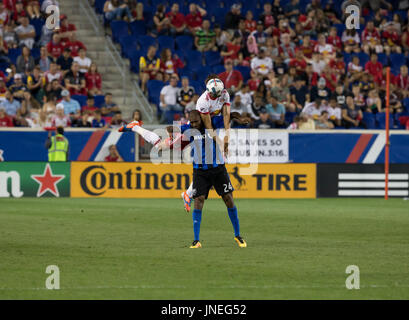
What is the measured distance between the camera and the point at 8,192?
2347 cm

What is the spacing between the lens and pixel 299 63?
1128 inches

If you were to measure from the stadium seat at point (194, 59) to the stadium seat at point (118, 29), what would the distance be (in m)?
2.42

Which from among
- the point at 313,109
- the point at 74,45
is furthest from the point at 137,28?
the point at 313,109

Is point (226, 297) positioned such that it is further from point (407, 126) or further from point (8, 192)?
point (407, 126)

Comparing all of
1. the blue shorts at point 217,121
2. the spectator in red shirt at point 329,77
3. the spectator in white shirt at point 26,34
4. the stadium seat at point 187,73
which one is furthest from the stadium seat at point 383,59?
the blue shorts at point 217,121

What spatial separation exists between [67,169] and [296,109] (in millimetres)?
8385

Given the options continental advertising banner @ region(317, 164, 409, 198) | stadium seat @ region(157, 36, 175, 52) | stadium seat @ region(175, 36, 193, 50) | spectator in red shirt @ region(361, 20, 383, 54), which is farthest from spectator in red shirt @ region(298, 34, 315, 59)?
continental advertising banner @ region(317, 164, 409, 198)

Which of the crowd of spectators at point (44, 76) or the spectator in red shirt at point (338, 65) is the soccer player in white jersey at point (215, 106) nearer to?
the crowd of spectators at point (44, 76)

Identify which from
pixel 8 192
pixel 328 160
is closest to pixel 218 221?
pixel 8 192

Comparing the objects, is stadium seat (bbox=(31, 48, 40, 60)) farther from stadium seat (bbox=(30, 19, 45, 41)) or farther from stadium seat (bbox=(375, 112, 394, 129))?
stadium seat (bbox=(375, 112, 394, 129))

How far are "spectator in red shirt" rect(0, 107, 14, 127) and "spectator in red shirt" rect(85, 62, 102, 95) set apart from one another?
9.84 feet

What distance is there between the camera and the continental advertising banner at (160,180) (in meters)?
24.0
